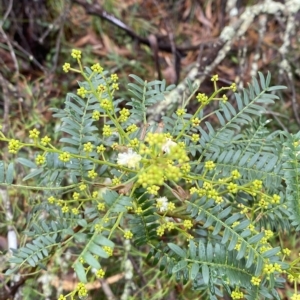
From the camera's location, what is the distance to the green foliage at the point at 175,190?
0.77 meters

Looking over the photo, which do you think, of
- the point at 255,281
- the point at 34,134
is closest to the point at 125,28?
the point at 34,134

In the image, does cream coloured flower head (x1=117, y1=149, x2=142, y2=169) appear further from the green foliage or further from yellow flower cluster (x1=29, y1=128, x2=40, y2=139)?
yellow flower cluster (x1=29, y1=128, x2=40, y2=139)

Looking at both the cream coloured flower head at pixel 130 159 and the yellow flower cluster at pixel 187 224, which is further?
the yellow flower cluster at pixel 187 224

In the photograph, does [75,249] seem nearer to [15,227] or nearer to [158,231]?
[15,227]

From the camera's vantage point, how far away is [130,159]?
0.77 meters

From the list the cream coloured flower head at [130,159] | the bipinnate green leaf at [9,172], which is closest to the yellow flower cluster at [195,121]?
the cream coloured flower head at [130,159]

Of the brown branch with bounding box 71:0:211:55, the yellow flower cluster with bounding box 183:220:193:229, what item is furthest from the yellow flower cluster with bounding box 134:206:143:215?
the brown branch with bounding box 71:0:211:55

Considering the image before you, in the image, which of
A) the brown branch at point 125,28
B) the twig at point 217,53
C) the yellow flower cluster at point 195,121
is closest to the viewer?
the yellow flower cluster at point 195,121

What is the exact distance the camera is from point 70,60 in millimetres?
2051

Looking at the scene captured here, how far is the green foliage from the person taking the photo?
77 centimetres

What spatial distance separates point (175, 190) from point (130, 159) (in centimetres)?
20

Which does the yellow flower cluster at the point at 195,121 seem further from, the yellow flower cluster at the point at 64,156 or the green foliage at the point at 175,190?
the yellow flower cluster at the point at 64,156

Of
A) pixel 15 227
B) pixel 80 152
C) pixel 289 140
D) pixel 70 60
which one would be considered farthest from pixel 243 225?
pixel 70 60

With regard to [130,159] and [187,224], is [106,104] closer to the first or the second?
[130,159]
